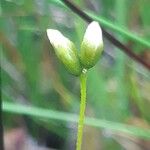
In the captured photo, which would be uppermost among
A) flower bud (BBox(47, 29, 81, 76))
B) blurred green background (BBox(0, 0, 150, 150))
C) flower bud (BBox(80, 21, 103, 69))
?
flower bud (BBox(80, 21, 103, 69))

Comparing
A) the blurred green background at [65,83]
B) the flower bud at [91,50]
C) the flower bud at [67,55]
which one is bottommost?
the blurred green background at [65,83]

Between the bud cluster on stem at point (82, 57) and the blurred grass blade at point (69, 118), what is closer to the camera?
the bud cluster on stem at point (82, 57)

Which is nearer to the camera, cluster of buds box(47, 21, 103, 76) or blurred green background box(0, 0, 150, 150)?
cluster of buds box(47, 21, 103, 76)

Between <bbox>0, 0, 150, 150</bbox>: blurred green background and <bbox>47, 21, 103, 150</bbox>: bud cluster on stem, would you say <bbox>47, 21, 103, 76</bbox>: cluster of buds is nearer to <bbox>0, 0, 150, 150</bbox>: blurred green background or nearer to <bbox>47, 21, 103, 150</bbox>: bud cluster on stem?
<bbox>47, 21, 103, 150</bbox>: bud cluster on stem

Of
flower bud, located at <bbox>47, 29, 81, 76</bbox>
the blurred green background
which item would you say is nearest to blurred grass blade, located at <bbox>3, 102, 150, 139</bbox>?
the blurred green background

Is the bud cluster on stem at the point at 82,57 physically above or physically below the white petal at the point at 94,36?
below

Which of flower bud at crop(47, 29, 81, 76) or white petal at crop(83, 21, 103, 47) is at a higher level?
white petal at crop(83, 21, 103, 47)

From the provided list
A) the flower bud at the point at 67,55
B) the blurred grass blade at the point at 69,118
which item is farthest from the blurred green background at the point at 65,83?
the flower bud at the point at 67,55

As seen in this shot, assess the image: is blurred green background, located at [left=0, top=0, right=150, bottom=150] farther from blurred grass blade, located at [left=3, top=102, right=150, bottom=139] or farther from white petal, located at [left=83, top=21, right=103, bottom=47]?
white petal, located at [left=83, top=21, right=103, bottom=47]

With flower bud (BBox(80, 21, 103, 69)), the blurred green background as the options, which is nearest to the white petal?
flower bud (BBox(80, 21, 103, 69))

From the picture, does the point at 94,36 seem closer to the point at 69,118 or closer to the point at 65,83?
the point at 69,118

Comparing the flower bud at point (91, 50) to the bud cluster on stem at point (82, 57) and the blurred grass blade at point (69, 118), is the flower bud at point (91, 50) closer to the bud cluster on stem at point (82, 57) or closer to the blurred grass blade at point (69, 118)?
the bud cluster on stem at point (82, 57)
